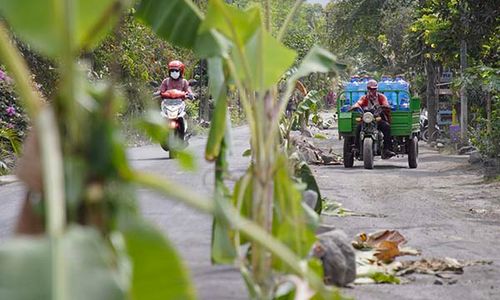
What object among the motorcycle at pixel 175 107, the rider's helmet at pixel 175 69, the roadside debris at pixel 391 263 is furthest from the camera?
the rider's helmet at pixel 175 69

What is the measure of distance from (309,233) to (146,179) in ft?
5.23

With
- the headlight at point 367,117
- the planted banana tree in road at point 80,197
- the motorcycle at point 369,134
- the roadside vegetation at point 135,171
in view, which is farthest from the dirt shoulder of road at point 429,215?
the planted banana tree in road at point 80,197

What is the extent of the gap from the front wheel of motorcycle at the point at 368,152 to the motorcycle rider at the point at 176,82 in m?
3.68

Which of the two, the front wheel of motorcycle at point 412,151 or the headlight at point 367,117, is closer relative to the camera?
the headlight at point 367,117

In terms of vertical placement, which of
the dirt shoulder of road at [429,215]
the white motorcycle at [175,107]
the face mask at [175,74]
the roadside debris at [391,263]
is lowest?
the dirt shoulder of road at [429,215]

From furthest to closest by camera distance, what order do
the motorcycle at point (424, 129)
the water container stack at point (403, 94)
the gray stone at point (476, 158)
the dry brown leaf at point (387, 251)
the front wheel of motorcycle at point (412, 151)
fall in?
the motorcycle at point (424, 129) < the water container stack at point (403, 94) < the gray stone at point (476, 158) < the front wheel of motorcycle at point (412, 151) < the dry brown leaf at point (387, 251)

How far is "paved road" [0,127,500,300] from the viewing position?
567 centimetres

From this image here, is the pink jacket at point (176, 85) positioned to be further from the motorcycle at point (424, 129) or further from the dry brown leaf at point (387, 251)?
the motorcycle at point (424, 129)

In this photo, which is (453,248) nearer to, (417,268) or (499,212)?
(417,268)

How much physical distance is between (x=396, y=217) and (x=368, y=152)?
7.96 meters

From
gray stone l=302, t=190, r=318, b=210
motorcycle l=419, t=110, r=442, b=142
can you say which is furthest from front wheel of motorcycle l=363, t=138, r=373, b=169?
motorcycle l=419, t=110, r=442, b=142

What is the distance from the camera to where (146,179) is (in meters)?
2.09

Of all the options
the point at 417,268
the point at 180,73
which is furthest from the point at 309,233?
the point at 180,73

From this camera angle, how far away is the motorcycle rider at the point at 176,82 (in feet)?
52.7
